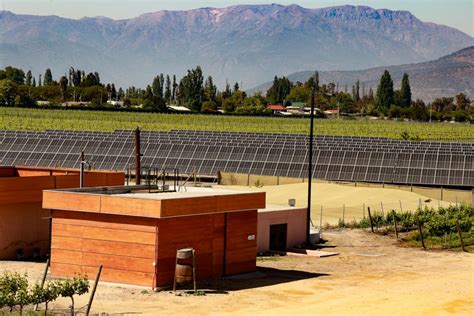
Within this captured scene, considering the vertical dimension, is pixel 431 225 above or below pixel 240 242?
below

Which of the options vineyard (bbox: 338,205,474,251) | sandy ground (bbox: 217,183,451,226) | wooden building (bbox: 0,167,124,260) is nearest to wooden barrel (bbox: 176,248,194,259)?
wooden building (bbox: 0,167,124,260)

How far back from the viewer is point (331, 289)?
38.2 m

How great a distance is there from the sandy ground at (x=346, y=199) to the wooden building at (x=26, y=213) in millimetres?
19354

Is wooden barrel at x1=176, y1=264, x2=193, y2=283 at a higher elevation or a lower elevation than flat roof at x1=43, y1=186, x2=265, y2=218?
lower

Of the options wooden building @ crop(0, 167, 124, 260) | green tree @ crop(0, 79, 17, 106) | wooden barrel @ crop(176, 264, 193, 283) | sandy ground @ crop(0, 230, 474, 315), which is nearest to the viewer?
sandy ground @ crop(0, 230, 474, 315)

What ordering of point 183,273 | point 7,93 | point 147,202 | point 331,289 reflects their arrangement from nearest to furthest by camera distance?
point 147,202
point 183,273
point 331,289
point 7,93

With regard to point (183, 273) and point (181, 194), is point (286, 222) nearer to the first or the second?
point (181, 194)

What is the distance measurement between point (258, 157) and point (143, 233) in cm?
4108

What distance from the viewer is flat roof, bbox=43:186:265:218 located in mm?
36853

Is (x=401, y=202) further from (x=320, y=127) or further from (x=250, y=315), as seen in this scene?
(x=320, y=127)

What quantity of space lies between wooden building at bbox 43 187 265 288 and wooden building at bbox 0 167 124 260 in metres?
4.09

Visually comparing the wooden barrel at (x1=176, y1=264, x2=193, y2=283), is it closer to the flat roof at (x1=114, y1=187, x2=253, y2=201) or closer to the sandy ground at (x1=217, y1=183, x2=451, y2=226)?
the flat roof at (x1=114, y1=187, x2=253, y2=201)

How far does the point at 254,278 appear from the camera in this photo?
40594 mm

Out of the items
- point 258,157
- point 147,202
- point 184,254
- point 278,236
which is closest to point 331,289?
point 184,254
